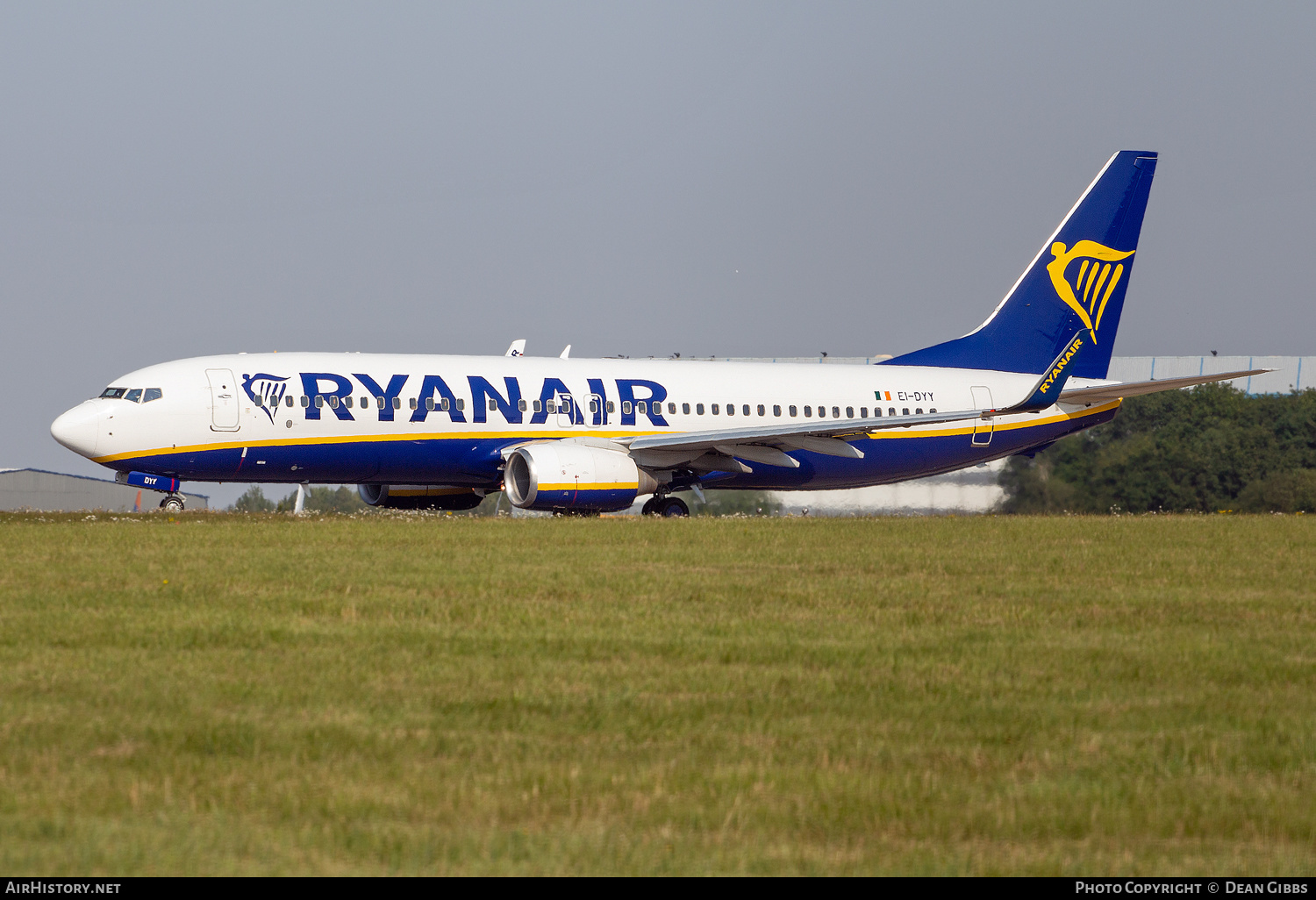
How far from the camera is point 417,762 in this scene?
256 inches

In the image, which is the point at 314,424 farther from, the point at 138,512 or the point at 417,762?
the point at 417,762

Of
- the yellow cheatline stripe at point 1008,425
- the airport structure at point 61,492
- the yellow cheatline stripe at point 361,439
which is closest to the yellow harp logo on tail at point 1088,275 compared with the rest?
the yellow cheatline stripe at point 1008,425

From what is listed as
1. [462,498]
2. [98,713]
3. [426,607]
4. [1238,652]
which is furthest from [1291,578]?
[462,498]

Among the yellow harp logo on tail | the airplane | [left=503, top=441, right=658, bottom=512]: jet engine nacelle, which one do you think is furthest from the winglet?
[left=503, top=441, right=658, bottom=512]: jet engine nacelle

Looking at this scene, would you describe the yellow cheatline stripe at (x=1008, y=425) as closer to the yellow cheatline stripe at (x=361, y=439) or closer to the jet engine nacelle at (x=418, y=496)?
the yellow cheatline stripe at (x=361, y=439)

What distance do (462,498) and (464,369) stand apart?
13.8 feet

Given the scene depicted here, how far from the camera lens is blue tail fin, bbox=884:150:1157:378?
A: 36.3 metres

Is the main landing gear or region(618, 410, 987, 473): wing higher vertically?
region(618, 410, 987, 473): wing

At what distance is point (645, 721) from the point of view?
746cm

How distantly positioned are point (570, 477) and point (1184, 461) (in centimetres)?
2677

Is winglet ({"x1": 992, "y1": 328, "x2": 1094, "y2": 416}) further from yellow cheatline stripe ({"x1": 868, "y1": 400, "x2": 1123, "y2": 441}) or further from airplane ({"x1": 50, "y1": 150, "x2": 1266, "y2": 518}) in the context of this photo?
yellow cheatline stripe ({"x1": 868, "y1": 400, "x2": 1123, "y2": 441})

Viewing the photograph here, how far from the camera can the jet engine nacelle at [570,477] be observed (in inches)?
1056

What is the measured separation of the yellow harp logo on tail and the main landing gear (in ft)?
40.0

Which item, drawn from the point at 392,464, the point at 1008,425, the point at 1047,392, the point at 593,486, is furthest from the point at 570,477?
the point at 1008,425
